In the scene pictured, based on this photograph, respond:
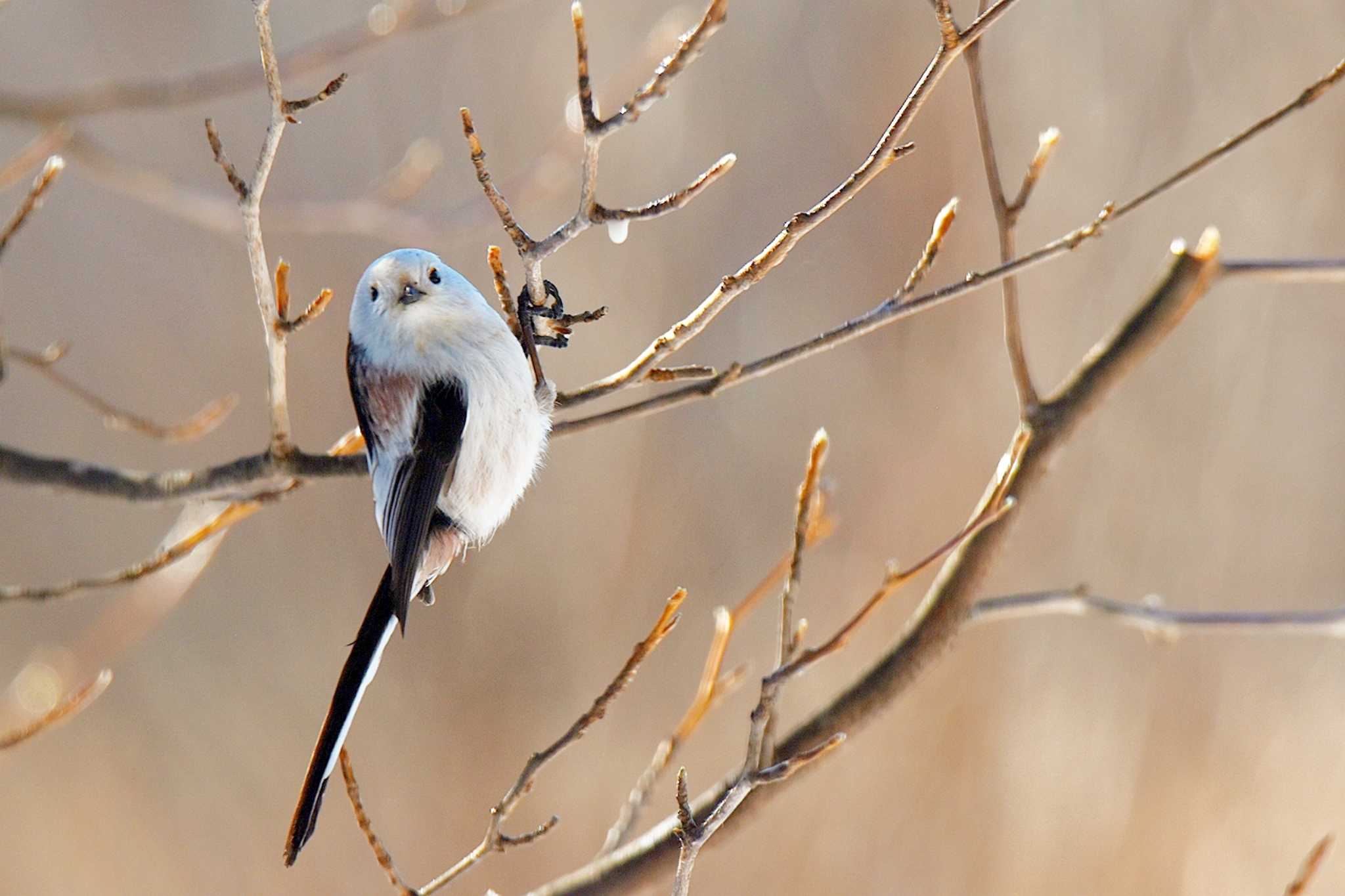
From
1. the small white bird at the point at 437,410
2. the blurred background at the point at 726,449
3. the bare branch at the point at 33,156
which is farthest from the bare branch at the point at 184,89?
the blurred background at the point at 726,449

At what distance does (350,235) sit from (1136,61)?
1.98 m

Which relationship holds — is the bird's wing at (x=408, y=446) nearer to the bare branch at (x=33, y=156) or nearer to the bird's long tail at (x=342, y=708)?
the bird's long tail at (x=342, y=708)

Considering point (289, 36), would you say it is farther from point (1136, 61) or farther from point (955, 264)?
point (1136, 61)

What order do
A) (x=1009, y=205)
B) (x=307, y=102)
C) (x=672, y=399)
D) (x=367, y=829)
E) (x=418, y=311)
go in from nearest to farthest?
(x=307, y=102), (x=367, y=829), (x=672, y=399), (x=1009, y=205), (x=418, y=311)

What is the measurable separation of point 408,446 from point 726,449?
1.80 m

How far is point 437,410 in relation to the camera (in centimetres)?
122

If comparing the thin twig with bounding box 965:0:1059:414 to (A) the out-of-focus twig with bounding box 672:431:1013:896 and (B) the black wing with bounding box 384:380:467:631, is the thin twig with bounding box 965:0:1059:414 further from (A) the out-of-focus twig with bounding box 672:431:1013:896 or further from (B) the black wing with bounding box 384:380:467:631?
(B) the black wing with bounding box 384:380:467:631

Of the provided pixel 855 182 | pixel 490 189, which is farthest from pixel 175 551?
pixel 855 182

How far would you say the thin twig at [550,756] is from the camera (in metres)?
0.79

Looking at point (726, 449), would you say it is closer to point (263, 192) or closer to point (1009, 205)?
point (1009, 205)

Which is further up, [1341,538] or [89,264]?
[89,264]

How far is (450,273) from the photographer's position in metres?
1.29

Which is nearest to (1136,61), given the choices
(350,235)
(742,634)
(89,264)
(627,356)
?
(627,356)

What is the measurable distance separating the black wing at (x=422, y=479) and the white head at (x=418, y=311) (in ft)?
0.17
